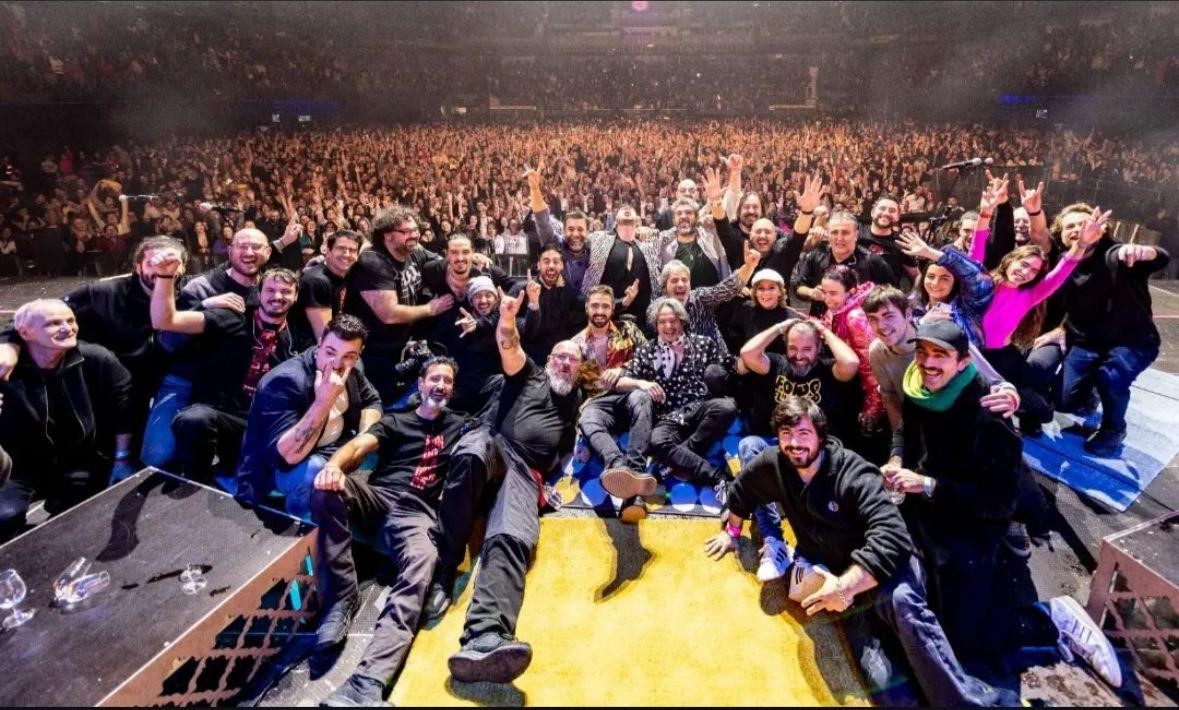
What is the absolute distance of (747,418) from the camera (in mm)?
4234

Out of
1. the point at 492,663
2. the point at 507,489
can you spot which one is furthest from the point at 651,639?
the point at 507,489

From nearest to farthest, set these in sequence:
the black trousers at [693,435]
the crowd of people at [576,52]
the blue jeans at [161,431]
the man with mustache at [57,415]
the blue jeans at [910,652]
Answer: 1. the blue jeans at [910,652]
2. the man with mustache at [57,415]
3. the blue jeans at [161,431]
4. the black trousers at [693,435]
5. the crowd of people at [576,52]

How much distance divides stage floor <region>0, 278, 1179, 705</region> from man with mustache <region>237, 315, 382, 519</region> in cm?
70

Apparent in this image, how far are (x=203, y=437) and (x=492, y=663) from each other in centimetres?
225

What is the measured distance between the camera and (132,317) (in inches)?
133

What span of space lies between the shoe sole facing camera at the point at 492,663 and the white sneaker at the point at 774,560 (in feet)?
3.91

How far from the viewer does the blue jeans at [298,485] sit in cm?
293

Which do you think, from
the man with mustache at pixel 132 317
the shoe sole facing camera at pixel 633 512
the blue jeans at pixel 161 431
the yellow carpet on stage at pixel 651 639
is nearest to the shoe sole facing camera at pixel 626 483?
the shoe sole facing camera at pixel 633 512

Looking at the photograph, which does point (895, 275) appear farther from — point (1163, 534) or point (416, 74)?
point (416, 74)

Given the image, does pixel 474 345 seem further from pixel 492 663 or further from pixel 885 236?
pixel 885 236

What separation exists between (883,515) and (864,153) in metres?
13.0

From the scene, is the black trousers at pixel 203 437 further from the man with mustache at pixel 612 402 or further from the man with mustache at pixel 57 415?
the man with mustache at pixel 612 402

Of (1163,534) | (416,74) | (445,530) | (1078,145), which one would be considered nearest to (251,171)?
(416,74)

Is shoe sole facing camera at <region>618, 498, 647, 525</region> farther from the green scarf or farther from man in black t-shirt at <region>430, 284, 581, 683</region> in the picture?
the green scarf
